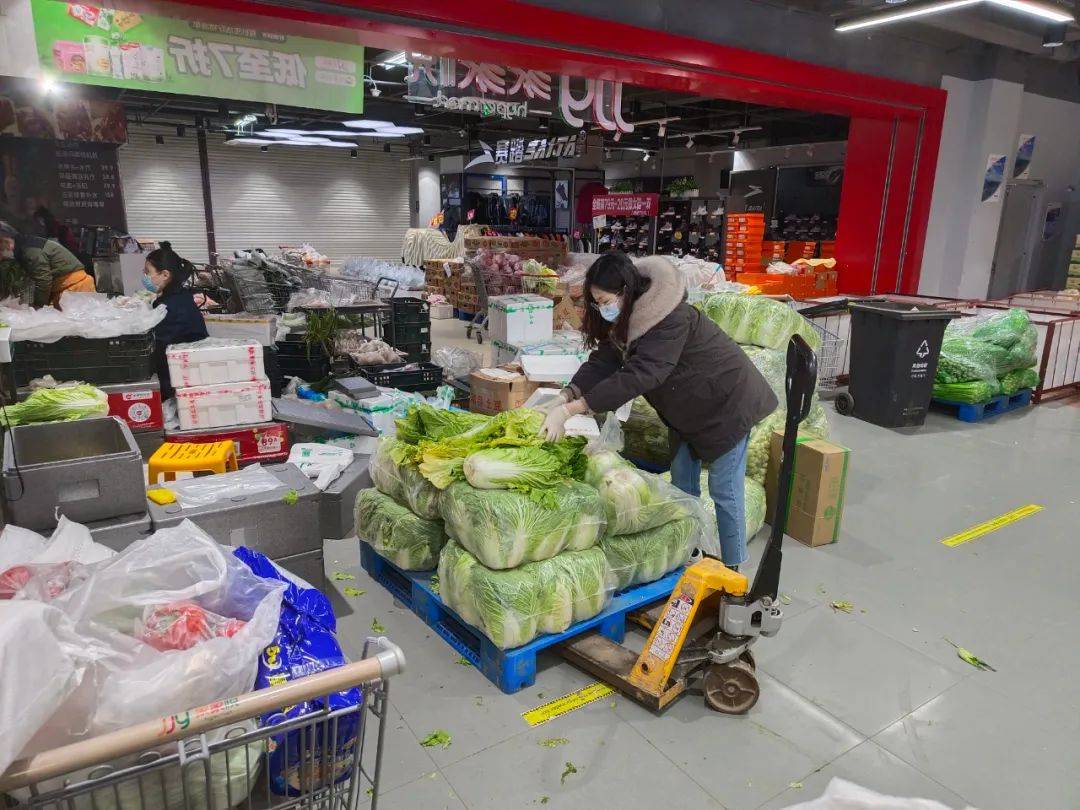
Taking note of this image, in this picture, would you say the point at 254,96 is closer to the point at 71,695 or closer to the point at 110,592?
the point at 110,592

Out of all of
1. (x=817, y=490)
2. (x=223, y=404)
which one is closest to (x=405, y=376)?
(x=223, y=404)

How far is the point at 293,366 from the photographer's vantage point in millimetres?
6398

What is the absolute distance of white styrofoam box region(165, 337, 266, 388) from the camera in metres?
4.56

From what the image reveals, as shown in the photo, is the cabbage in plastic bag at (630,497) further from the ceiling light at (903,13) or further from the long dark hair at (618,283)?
the ceiling light at (903,13)

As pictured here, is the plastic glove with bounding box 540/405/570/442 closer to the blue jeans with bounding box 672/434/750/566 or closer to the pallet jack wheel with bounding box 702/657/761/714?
the blue jeans with bounding box 672/434/750/566

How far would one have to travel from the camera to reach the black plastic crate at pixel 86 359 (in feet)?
14.8

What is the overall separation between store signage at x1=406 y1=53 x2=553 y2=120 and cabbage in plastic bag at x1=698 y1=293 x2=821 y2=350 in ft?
7.69

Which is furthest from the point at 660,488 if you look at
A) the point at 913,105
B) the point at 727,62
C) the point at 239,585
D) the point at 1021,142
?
the point at 1021,142

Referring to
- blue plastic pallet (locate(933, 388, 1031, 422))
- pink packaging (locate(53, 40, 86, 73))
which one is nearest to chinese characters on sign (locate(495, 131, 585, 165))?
blue plastic pallet (locate(933, 388, 1031, 422))

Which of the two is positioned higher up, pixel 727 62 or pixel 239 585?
pixel 727 62

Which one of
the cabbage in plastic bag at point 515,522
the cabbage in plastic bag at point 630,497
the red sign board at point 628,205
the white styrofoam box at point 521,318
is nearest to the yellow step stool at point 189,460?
the cabbage in plastic bag at point 515,522

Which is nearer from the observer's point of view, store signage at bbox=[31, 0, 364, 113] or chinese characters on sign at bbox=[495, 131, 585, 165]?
store signage at bbox=[31, 0, 364, 113]

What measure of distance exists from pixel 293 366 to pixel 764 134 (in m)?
12.5

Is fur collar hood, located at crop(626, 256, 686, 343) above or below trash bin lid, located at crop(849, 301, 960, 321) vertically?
above
